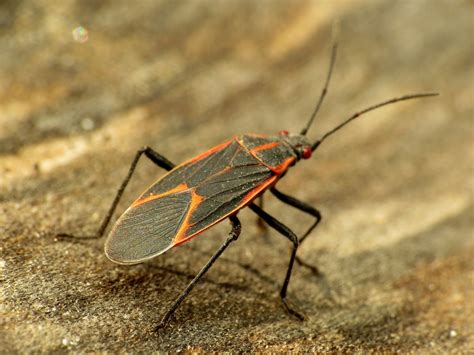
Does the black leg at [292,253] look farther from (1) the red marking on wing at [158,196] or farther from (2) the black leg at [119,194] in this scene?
(2) the black leg at [119,194]

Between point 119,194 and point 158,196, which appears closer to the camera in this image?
point 158,196

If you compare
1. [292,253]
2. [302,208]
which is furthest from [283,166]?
[292,253]

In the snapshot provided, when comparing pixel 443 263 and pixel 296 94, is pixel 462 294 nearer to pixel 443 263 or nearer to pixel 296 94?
pixel 443 263

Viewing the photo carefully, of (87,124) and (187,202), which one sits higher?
(87,124)

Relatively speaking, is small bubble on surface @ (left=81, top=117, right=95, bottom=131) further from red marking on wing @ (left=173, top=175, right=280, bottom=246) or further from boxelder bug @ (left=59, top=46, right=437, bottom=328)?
red marking on wing @ (left=173, top=175, right=280, bottom=246)

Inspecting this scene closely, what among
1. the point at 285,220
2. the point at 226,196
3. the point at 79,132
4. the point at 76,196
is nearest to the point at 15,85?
the point at 79,132

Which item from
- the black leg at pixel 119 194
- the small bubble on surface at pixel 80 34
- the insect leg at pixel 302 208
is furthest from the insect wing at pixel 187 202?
the small bubble on surface at pixel 80 34

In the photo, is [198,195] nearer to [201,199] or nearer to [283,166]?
[201,199]

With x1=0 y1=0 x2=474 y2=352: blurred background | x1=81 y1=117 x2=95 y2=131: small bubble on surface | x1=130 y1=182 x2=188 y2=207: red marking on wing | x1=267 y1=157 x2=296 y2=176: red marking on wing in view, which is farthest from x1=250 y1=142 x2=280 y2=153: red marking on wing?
x1=81 y1=117 x2=95 y2=131: small bubble on surface
